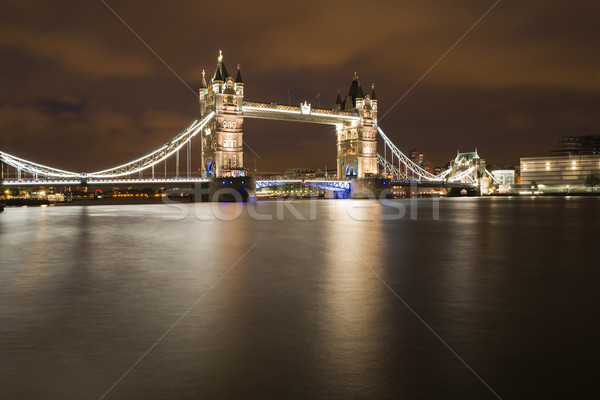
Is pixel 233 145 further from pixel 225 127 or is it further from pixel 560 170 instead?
pixel 560 170

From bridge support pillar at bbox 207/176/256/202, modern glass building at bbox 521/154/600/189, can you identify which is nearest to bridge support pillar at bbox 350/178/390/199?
bridge support pillar at bbox 207/176/256/202

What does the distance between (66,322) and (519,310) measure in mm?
6060

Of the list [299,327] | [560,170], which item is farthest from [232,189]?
[560,170]

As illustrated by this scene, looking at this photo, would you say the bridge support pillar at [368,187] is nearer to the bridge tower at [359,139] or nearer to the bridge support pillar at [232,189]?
the bridge tower at [359,139]

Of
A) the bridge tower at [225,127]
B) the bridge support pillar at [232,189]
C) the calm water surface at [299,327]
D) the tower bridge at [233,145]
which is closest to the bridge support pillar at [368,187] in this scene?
the tower bridge at [233,145]

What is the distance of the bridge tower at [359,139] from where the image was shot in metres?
83.4

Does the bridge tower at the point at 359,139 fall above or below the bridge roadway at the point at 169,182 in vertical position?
above

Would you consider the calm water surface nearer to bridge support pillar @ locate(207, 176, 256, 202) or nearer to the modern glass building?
bridge support pillar @ locate(207, 176, 256, 202)

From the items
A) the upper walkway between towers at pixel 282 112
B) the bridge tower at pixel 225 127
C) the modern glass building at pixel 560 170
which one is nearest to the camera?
the bridge tower at pixel 225 127

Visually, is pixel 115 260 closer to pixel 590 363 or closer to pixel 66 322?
pixel 66 322

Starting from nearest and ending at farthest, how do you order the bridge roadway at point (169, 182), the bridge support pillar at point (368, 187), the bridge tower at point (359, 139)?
1. the bridge roadway at point (169, 182)
2. the bridge support pillar at point (368, 187)
3. the bridge tower at point (359, 139)

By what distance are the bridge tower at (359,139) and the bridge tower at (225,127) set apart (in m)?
25.4

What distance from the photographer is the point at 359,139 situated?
274 ft

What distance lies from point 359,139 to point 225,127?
27841mm
